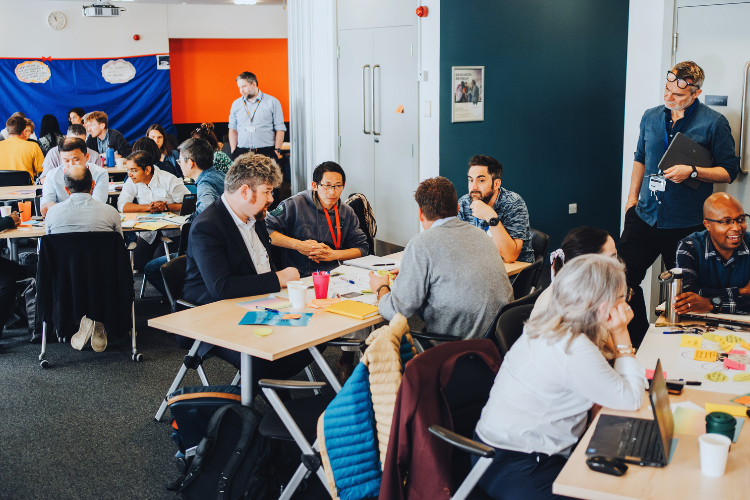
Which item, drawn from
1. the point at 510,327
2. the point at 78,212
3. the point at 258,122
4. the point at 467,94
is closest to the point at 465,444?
the point at 510,327

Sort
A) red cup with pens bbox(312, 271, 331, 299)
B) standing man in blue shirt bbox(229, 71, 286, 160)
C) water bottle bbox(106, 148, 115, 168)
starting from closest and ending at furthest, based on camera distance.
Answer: red cup with pens bbox(312, 271, 331, 299)
standing man in blue shirt bbox(229, 71, 286, 160)
water bottle bbox(106, 148, 115, 168)

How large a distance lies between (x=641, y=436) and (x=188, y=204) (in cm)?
430

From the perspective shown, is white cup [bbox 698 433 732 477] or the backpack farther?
the backpack

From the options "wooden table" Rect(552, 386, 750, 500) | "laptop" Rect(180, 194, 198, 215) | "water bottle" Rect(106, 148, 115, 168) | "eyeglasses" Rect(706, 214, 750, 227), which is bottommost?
"wooden table" Rect(552, 386, 750, 500)

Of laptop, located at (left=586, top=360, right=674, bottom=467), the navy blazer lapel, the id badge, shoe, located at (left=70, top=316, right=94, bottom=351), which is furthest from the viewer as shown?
shoe, located at (left=70, top=316, right=94, bottom=351)

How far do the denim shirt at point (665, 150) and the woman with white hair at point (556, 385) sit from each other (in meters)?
2.51

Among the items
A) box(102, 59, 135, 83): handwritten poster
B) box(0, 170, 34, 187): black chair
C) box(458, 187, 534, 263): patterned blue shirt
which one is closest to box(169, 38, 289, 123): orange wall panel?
box(102, 59, 135, 83): handwritten poster

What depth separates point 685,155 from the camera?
13.6 ft

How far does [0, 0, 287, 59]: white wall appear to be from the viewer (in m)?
10.2

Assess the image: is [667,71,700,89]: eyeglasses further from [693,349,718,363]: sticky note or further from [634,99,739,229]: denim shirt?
[693,349,718,363]: sticky note

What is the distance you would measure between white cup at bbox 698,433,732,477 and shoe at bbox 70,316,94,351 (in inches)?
153

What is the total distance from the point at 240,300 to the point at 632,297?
1.79 meters

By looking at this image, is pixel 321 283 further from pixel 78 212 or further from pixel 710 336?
pixel 78 212

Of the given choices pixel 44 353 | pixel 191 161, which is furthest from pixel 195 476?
pixel 191 161
